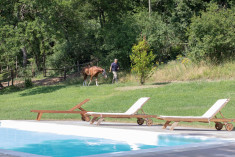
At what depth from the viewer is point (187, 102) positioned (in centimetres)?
2017

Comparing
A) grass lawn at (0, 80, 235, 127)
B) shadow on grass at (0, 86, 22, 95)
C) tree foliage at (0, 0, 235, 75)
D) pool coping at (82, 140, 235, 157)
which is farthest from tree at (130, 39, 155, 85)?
pool coping at (82, 140, 235, 157)

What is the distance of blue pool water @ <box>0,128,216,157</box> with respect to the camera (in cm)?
1032

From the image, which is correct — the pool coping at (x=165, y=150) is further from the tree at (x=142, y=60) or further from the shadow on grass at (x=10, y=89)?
the shadow on grass at (x=10, y=89)

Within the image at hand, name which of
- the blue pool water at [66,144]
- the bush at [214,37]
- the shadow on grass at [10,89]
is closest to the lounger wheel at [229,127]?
the blue pool water at [66,144]

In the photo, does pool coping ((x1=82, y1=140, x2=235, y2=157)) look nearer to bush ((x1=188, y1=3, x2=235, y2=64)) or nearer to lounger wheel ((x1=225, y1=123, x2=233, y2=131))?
lounger wheel ((x1=225, y1=123, x2=233, y2=131))

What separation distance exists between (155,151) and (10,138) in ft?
21.9

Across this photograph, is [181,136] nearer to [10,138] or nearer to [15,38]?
[10,138]

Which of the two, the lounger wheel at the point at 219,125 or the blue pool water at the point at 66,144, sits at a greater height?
the lounger wheel at the point at 219,125

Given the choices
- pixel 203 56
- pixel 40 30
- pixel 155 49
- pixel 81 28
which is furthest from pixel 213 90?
pixel 81 28

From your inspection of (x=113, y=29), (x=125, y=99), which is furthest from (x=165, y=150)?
(x=113, y=29)

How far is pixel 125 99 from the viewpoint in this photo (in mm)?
23047

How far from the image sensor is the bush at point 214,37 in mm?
30281

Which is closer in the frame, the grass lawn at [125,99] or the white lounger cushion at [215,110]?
the white lounger cushion at [215,110]

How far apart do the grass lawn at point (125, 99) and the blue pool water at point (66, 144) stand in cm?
449
